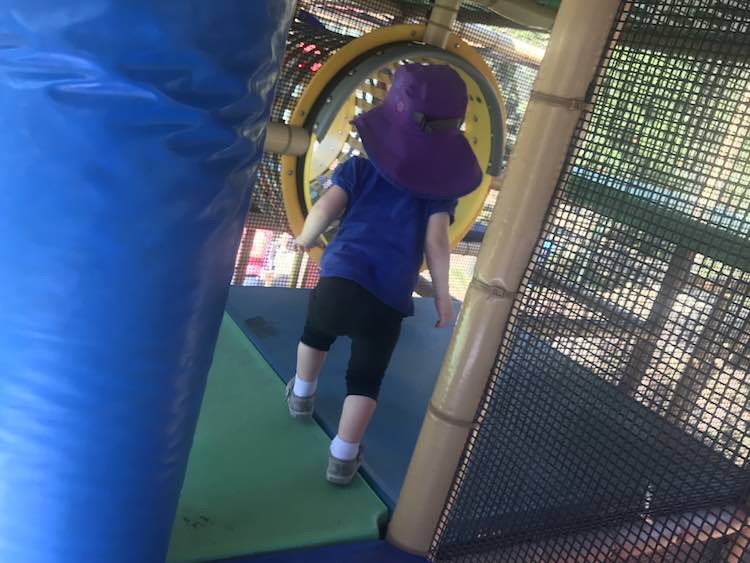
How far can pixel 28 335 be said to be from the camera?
760 millimetres

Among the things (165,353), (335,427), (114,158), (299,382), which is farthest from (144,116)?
(335,427)

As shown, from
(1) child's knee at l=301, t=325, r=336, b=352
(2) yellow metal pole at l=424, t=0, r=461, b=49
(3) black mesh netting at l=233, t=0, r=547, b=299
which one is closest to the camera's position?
(1) child's knee at l=301, t=325, r=336, b=352

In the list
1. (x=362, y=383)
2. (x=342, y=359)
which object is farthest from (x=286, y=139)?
(x=362, y=383)

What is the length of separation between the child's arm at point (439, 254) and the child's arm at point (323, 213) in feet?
0.72

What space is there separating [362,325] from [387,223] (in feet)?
0.81

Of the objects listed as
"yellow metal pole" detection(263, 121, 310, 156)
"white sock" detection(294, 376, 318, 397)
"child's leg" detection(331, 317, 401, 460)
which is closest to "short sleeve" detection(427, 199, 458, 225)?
"child's leg" detection(331, 317, 401, 460)

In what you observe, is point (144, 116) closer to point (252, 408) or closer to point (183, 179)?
point (183, 179)

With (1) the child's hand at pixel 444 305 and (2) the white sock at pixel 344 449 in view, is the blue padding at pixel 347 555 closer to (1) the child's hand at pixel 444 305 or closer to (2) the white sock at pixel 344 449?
(2) the white sock at pixel 344 449

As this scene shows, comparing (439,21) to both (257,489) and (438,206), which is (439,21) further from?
(257,489)

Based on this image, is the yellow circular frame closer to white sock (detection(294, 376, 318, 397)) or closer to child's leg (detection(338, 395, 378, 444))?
white sock (detection(294, 376, 318, 397))

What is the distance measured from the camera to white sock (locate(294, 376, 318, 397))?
1.74m

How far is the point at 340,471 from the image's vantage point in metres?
1.55

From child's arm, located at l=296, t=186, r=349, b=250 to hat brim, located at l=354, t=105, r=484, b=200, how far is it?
0.39 ft

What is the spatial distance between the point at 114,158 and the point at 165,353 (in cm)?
26
